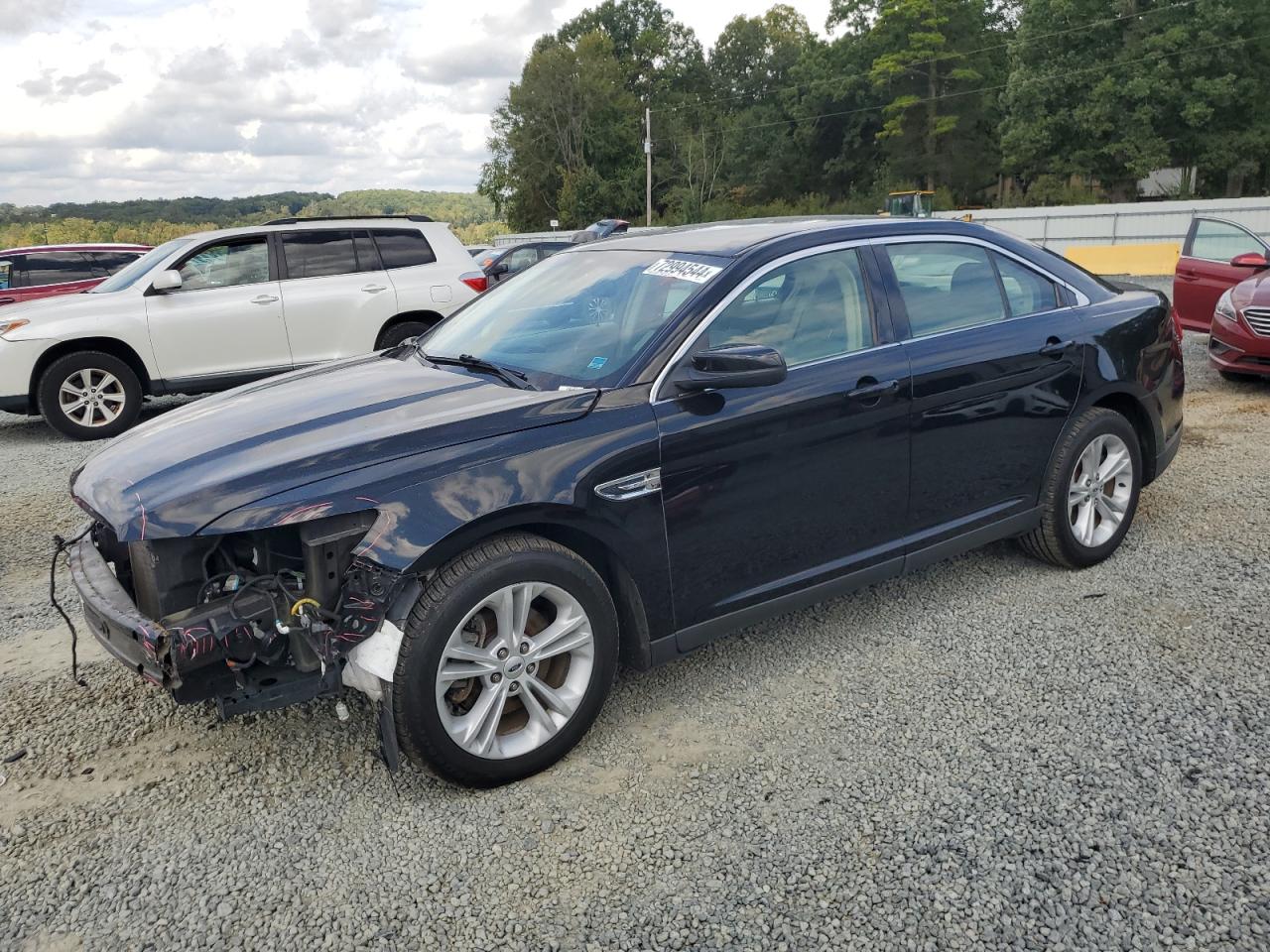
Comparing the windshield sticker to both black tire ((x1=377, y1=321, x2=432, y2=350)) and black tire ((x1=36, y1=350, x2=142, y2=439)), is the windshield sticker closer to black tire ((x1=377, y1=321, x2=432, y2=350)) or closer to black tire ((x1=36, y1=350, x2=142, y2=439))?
black tire ((x1=377, y1=321, x2=432, y2=350))

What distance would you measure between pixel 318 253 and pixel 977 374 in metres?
7.08

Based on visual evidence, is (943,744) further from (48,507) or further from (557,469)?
(48,507)

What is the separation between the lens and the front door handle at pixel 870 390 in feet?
11.7

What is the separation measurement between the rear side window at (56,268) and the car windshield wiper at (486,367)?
405 inches

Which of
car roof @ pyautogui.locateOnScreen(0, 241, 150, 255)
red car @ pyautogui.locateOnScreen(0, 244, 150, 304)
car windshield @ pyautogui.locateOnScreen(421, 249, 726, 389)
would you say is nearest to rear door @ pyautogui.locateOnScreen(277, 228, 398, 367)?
red car @ pyautogui.locateOnScreen(0, 244, 150, 304)

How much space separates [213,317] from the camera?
8.59 metres

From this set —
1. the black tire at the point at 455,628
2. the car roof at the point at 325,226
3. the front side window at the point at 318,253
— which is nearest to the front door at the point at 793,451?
the black tire at the point at 455,628

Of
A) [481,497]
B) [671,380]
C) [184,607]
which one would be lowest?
[184,607]

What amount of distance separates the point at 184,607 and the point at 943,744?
2.40 m

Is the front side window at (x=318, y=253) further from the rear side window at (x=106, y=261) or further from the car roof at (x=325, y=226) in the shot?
the rear side window at (x=106, y=261)

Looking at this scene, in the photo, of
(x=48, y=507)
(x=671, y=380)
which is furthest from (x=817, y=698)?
(x=48, y=507)

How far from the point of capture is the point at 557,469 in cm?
294

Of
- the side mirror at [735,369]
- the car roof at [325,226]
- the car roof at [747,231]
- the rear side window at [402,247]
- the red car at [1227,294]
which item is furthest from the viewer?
the rear side window at [402,247]

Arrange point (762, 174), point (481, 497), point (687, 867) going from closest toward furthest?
point (687, 867)
point (481, 497)
point (762, 174)
